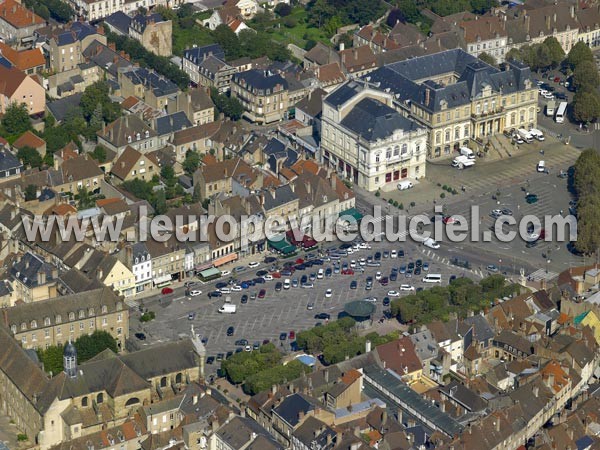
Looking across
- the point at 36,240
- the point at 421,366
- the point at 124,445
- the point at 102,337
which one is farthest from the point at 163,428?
the point at 36,240

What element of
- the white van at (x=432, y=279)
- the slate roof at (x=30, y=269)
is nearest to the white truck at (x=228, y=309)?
the slate roof at (x=30, y=269)

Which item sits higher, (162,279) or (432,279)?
(162,279)

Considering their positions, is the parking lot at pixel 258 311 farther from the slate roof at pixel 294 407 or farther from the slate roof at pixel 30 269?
the slate roof at pixel 294 407

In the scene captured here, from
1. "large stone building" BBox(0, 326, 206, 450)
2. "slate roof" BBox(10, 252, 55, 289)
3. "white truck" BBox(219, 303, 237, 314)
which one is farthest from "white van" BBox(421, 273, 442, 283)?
"slate roof" BBox(10, 252, 55, 289)

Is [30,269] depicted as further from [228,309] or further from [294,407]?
[294,407]

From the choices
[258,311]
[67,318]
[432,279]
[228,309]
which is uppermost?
[67,318]

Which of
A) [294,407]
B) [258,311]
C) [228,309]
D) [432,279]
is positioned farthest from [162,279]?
[294,407]

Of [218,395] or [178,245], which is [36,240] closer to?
[178,245]
